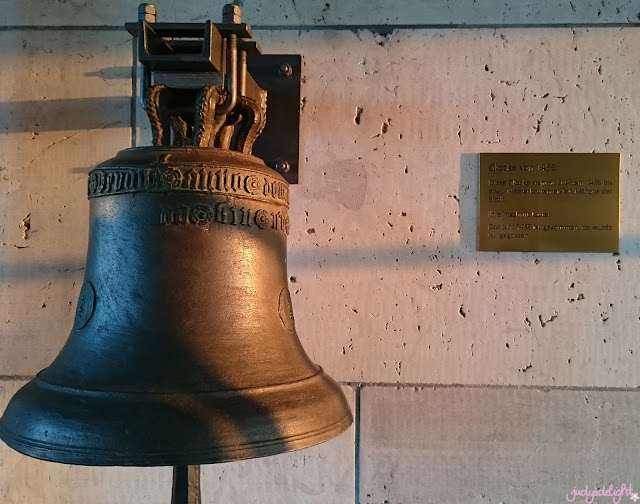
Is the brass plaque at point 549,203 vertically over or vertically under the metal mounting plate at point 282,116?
under

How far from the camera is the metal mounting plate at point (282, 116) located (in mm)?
1305

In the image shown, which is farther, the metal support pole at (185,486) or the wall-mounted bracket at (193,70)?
the metal support pole at (185,486)

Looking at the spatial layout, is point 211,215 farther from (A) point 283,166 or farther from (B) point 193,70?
(A) point 283,166

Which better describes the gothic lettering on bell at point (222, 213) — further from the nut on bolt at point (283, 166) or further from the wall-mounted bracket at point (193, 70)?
the nut on bolt at point (283, 166)

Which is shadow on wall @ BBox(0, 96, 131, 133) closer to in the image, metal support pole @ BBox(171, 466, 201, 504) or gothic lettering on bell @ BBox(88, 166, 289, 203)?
gothic lettering on bell @ BBox(88, 166, 289, 203)

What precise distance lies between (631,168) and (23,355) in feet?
5.18

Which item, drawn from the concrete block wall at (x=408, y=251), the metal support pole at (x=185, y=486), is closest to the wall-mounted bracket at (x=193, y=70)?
the concrete block wall at (x=408, y=251)

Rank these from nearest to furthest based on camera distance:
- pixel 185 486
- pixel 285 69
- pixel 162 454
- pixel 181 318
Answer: pixel 162 454 < pixel 181 318 < pixel 185 486 < pixel 285 69

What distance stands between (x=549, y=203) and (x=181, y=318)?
0.96 metres

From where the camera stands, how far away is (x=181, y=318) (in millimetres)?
786

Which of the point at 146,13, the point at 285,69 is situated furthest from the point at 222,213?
the point at 285,69

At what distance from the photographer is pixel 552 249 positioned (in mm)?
1308

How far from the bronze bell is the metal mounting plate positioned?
42cm

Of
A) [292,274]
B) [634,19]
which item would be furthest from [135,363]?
[634,19]
